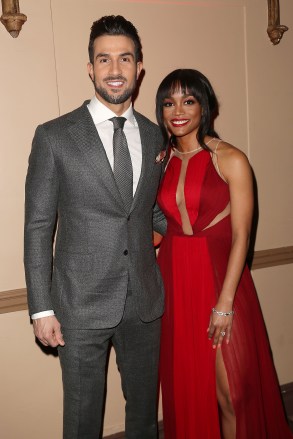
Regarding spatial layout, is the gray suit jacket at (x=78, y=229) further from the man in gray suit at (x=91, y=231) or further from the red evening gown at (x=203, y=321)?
the red evening gown at (x=203, y=321)

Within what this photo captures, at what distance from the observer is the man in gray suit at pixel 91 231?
74.9 inches

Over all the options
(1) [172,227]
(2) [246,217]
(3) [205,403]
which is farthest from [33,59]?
(3) [205,403]

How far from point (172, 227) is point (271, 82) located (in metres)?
1.35

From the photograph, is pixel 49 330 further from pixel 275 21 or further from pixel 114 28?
pixel 275 21

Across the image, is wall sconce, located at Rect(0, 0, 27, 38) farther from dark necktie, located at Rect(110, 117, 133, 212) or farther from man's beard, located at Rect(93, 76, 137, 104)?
dark necktie, located at Rect(110, 117, 133, 212)

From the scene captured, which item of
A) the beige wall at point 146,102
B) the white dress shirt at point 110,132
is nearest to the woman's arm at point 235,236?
the white dress shirt at point 110,132

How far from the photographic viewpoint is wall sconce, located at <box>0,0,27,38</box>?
221 cm

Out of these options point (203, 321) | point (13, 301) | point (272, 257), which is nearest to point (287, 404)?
point (272, 257)

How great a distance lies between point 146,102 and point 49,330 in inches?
55.0

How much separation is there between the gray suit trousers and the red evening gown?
13cm

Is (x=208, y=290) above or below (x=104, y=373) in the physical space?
above

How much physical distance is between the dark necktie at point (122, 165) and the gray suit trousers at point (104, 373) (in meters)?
0.44

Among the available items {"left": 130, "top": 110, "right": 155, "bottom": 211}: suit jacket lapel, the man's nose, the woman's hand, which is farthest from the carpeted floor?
the man's nose

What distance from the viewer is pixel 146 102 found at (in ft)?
8.79
